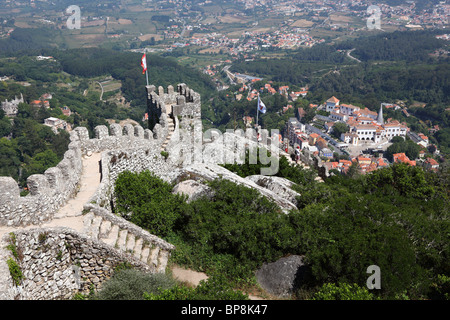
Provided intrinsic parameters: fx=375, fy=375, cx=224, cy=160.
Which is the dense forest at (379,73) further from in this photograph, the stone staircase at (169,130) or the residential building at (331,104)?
the stone staircase at (169,130)

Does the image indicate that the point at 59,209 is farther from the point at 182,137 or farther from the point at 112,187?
the point at 182,137

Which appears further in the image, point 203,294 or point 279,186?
point 279,186

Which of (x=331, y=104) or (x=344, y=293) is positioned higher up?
(x=344, y=293)

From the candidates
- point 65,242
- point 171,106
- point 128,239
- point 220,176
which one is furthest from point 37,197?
point 171,106

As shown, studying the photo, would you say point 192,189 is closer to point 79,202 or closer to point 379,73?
point 79,202

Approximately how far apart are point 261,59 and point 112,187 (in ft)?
567

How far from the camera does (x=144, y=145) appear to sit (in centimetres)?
1496

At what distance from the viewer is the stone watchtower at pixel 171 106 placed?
16.9 meters

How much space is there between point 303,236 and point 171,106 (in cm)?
973

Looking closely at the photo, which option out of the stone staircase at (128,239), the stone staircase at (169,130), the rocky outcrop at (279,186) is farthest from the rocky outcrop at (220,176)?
the stone staircase at (128,239)

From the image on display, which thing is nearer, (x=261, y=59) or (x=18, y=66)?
(x=18, y=66)

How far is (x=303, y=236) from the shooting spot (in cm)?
1082

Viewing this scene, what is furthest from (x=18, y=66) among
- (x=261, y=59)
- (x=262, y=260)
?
(x=262, y=260)
